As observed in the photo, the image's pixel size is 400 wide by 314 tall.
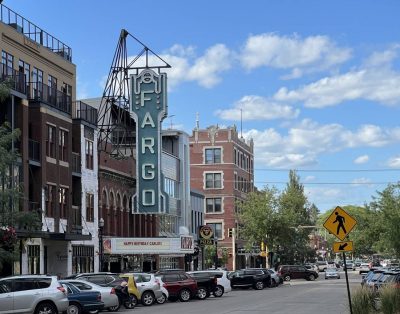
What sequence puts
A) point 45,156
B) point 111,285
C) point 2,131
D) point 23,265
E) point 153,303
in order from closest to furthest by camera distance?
point 2,131 → point 111,285 → point 153,303 → point 23,265 → point 45,156

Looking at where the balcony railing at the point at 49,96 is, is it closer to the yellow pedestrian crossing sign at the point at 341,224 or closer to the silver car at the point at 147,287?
the silver car at the point at 147,287

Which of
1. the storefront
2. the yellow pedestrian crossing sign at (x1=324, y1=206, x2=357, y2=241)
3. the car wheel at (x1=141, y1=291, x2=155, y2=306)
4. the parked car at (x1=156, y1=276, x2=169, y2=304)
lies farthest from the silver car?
the yellow pedestrian crossing sign at (x1=324, y1=206, x2=357, y2=241)

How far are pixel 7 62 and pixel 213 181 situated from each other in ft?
185

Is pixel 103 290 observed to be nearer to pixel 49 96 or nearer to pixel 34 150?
pixel 34 150

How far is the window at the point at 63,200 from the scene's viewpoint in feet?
141

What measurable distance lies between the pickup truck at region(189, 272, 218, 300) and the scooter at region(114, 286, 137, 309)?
6.55 m

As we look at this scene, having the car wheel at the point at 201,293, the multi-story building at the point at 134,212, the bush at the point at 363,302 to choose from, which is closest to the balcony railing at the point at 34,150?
the multi-story building at the point at 134,212

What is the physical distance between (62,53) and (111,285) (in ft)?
72.3

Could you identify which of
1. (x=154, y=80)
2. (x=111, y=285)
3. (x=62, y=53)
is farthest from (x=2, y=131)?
(x=154, y=80)

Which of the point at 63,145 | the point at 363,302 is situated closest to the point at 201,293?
the point at 63,145

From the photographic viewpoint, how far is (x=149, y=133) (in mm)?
52219

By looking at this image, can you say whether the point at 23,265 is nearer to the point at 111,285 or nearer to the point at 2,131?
the point at 111,285

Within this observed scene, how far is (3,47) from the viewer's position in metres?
39.2

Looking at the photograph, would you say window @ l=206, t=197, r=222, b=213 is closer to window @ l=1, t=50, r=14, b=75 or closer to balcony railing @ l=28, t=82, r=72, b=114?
balcony railing @ l=28, t=82, r=72, b=114
